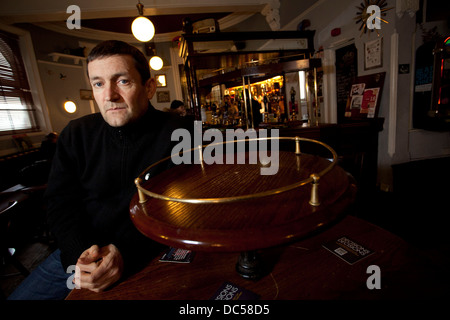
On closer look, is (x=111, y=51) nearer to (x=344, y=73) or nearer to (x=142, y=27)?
(x=142, y=27)

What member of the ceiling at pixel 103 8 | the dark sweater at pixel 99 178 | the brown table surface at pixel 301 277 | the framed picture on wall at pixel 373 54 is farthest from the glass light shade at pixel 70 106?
the framed picture on wall at pixel 373 54

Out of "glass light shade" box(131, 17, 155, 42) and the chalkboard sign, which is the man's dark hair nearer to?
"glass light shade" box(131, 17, 155, 42)

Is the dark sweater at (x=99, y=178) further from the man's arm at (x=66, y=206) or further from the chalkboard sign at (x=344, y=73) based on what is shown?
the chalkboard sign at (x=344, y=73)

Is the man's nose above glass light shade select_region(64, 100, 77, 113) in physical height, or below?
below

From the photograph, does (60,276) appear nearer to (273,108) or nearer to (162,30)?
(273,108)

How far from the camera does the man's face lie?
105 cm

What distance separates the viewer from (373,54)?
11.5ft

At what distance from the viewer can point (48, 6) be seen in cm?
425

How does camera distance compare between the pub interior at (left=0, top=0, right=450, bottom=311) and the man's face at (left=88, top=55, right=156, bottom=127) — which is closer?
the pub interior at (left=0, top=0, right=450, bottom=311)

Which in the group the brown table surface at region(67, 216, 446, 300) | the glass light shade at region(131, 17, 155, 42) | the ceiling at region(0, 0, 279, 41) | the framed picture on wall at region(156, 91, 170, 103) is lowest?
the brown table surface at region(67, 216, 446, 300)

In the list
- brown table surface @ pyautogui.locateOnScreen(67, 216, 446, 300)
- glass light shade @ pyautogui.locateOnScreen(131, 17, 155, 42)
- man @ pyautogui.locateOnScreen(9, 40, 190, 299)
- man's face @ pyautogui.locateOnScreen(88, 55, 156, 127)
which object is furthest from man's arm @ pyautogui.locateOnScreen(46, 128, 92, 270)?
glass light shade @ pyautogui.locateOnScreen(131, 17, 155, 42)

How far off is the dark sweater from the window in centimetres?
507

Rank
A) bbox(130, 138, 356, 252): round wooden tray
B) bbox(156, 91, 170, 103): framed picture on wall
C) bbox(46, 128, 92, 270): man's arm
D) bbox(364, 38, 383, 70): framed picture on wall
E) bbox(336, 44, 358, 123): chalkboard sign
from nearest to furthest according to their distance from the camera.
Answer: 1. bbox(130, 138, 356, 252): round wooden tray
2. bbox(46, 128, 92, 270): man's arm
3. bbox(364, 38, 383, 70): framed picture on wall
4. bbox(336, 44, 358, 123): chalkboard sign
5. bbox(156, 91, 170, 103): framed picture on wall
